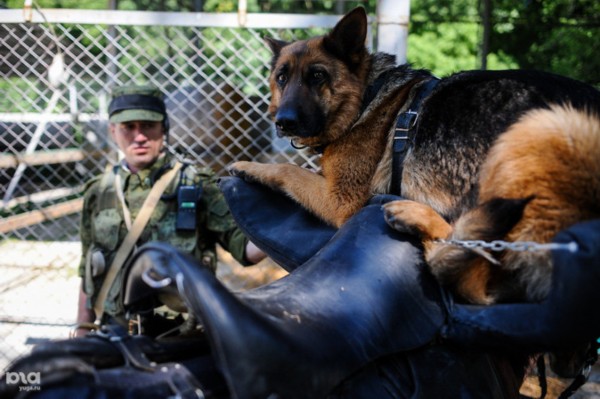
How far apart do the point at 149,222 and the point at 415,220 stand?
95.0 inches

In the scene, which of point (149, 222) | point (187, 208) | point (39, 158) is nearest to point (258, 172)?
point (187, 208)

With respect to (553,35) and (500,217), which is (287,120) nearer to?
(500,217)

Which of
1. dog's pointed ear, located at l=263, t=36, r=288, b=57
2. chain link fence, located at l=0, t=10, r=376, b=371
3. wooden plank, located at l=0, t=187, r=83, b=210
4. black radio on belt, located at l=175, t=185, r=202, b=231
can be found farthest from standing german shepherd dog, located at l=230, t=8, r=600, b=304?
wooden plank, located at l=0, t=187, r=83, b=210

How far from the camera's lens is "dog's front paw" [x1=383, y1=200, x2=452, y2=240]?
1570 millimetres

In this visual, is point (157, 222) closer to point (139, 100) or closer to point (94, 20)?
point (139, 100)

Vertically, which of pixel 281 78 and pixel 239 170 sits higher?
pixel 281 78

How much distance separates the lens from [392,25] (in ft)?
11.4

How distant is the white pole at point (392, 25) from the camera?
3.46 m

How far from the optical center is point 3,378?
3.10 ft

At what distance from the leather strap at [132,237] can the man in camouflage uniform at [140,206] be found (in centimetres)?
3

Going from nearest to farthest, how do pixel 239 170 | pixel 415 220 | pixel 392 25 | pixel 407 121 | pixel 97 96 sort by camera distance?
pixel 415 220
pixel 407 121
pixel 239 170
pixel 392 25
pixel 97 96

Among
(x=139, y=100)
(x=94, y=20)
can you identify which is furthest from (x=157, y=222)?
(x=94, y=20)

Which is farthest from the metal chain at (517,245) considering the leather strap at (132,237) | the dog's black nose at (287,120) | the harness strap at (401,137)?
the leather strap at (132,237)

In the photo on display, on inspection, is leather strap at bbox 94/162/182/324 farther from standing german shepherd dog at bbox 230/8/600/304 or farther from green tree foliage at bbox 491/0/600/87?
green tree foliage at bbox 491/0/600/87
